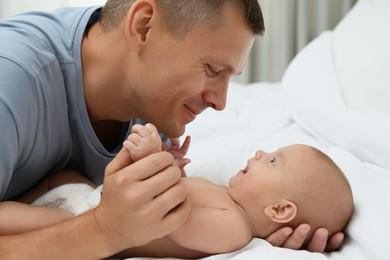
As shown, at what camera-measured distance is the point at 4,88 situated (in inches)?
40.0

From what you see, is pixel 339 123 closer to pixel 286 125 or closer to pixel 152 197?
pixel 286 125

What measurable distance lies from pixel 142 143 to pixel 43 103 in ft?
0.94

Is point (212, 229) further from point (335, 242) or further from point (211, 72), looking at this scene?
point (211, 72)

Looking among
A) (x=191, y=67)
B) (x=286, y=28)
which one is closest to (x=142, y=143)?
(x=191, y=67)

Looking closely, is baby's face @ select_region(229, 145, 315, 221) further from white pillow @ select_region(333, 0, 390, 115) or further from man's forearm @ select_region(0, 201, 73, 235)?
white pillow @ select_region(333, 0, 390, 115)

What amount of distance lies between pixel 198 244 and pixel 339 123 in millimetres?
707

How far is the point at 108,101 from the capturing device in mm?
1354

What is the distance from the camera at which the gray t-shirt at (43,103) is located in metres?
1.03

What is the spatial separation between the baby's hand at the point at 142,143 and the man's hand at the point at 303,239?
1.02 feet

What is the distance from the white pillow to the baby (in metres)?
0.56

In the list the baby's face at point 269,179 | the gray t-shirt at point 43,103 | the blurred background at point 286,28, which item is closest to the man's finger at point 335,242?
the baby's face at point 269,179

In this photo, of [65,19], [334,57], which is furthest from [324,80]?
[65,19]

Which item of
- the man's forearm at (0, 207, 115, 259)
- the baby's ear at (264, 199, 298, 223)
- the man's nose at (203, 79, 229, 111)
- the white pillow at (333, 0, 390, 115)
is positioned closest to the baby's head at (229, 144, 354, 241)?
the baby's ear at (264, 199, 298, 223)

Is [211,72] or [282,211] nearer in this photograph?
[282,211]
